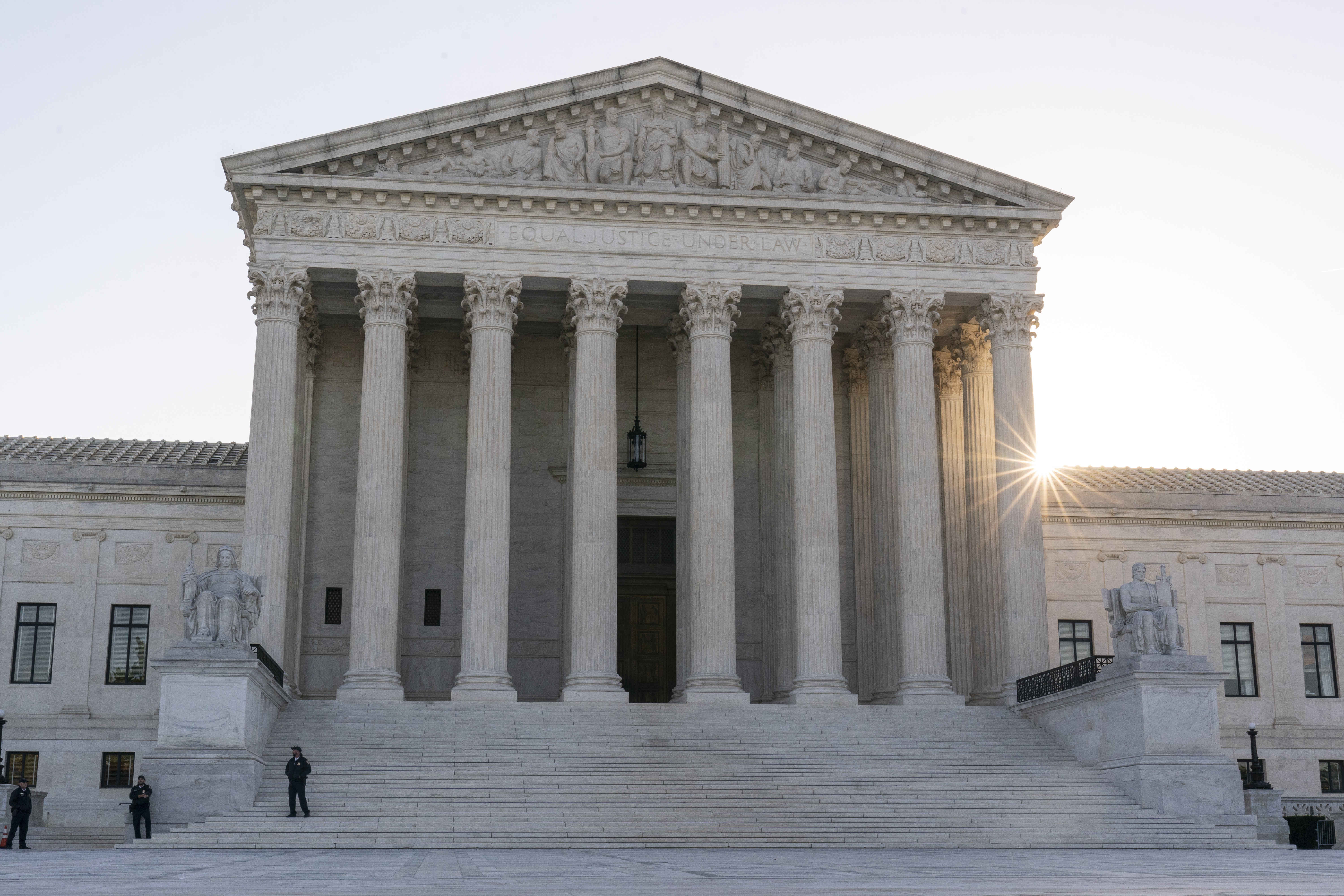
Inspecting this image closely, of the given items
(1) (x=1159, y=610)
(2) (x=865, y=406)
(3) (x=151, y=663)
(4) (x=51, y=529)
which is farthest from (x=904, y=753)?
(4) (x=51, y=529)

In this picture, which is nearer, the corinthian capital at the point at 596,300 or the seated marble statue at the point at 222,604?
the seated marble statue at the point at 222,604

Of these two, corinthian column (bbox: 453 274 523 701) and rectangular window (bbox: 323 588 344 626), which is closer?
corinthian column (bbox: 453 274 523 701)

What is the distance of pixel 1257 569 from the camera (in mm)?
50219

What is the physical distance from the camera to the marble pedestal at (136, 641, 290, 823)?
101ft

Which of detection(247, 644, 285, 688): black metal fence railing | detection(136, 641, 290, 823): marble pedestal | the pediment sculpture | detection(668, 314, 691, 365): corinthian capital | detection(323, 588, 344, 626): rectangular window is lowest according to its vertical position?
detection(136, 641, 290, 823): marble pedestal

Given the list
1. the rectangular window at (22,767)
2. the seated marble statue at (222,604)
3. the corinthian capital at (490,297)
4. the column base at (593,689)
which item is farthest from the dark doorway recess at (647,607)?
the rectangular window at (22,767)

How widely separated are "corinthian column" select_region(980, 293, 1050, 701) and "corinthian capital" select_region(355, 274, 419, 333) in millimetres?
16776

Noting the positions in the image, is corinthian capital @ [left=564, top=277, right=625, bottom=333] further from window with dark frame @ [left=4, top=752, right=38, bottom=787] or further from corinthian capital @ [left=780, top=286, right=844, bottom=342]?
window with dark frame @ [left=4, top=752, right=38, bottom=787]

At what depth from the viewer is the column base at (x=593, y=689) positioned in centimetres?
3909

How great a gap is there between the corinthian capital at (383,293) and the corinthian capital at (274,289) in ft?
5.55

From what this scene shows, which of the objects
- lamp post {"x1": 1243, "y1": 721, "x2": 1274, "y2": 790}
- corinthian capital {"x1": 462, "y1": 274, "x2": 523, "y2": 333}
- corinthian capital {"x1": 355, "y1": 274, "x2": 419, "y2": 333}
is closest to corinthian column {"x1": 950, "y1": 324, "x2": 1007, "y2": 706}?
lamp post {"x1": 1243, "y1": 721, "x2": 1274, "y2": 790}

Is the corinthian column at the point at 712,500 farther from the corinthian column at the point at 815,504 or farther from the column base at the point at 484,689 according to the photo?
the column base at the point at 484,689

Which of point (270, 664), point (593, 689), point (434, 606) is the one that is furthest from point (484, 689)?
point (434, 606)

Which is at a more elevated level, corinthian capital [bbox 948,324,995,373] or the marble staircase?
corinthian capital [bbox 948,324,995,373]
